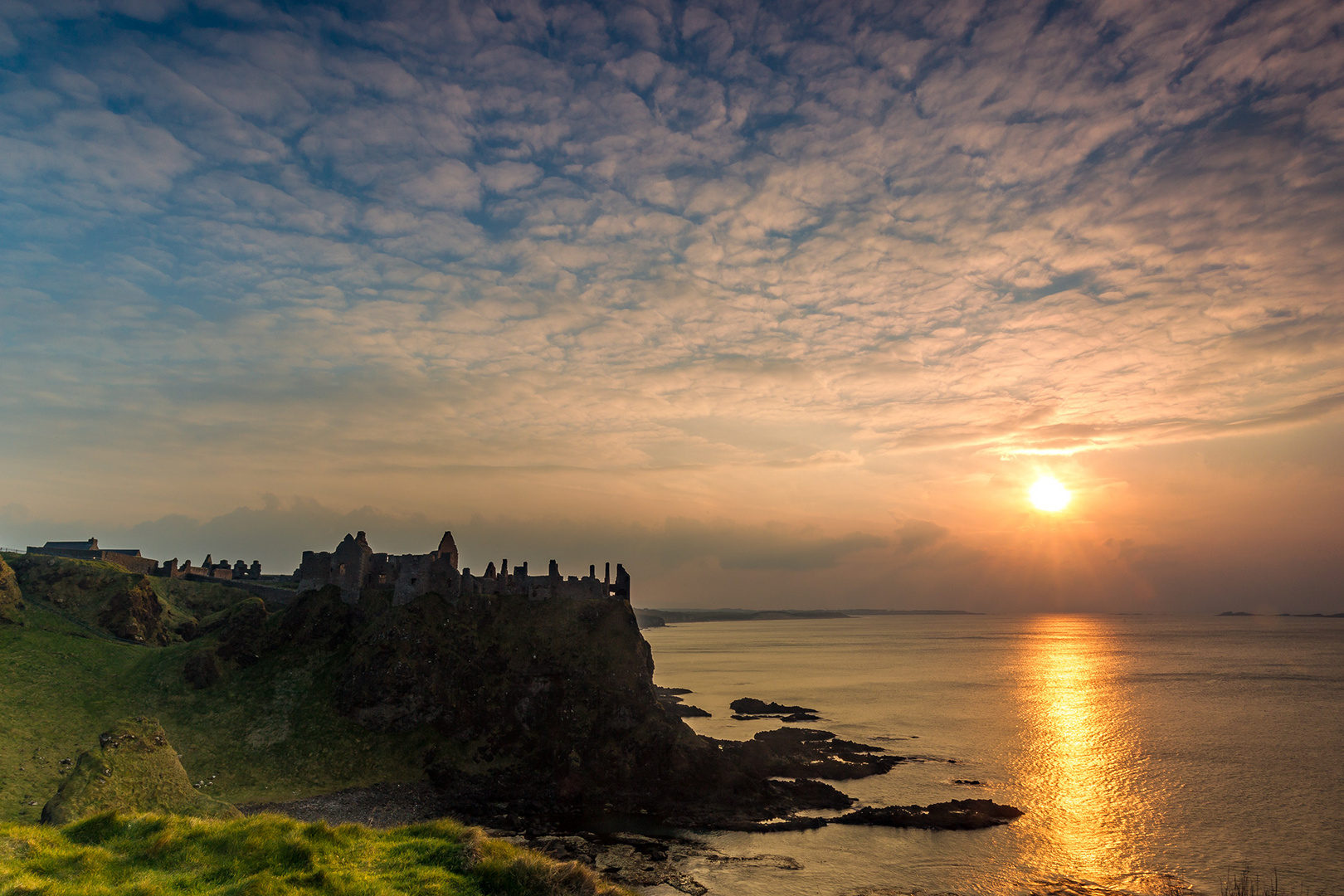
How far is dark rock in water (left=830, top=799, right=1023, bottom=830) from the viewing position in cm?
5922

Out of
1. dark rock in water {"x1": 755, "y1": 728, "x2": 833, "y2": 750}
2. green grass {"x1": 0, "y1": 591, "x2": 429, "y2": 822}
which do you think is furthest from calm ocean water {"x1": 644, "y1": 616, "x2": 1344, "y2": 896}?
green grass {"x1": 0, "y1": 591, "x2": 429, "y2": 822}

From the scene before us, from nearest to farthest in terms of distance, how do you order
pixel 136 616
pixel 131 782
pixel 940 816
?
pixel 131 782, pixel 940 816, pixel 136 616

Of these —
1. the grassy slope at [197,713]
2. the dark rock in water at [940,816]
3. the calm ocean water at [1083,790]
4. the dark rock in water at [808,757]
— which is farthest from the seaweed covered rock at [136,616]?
the dark rock in water at [940,816]

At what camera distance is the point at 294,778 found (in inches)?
2213

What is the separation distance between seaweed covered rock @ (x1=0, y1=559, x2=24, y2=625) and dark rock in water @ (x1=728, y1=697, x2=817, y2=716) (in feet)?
331

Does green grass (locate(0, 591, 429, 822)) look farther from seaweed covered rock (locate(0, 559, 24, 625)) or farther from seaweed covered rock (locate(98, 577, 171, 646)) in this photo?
seaweed covered rock (locate(98, 577, 171, 646))

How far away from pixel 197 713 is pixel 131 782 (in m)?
28.8

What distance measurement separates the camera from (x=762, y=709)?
12419cm

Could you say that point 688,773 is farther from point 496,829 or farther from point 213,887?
point 213,887

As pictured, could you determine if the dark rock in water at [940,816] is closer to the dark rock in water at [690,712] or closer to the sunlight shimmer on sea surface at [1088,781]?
the sunlight shimmer on sea surface at [1088,781]

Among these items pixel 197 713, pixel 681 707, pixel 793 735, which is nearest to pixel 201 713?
pixel 197 713

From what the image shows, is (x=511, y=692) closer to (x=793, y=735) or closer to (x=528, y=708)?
(x=528, y=708)

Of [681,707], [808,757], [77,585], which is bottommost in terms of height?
[681,707]

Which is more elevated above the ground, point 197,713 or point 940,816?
point 197,713
